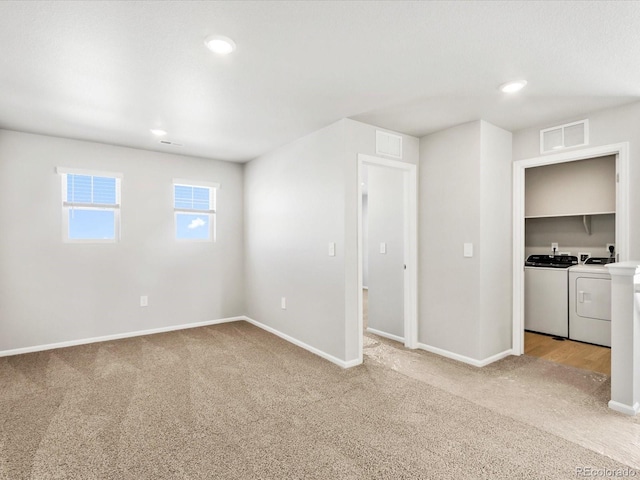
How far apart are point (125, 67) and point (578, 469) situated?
3693 millimetres

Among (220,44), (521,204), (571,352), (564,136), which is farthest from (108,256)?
(571,352)

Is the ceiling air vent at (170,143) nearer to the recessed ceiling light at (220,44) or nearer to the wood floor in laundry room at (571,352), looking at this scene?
the recessed ceiling light at (220,44)

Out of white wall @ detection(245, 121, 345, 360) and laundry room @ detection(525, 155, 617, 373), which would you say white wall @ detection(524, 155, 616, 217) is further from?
white wall @ detection(245, 121, 345, 360)

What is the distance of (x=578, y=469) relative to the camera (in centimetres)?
189

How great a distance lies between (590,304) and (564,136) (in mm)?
2096

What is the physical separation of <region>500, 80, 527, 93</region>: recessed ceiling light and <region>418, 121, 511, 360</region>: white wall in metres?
0.72

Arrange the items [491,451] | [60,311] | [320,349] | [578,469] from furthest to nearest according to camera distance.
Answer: [60,311] < [320,349] < [491,451] < [578,469]

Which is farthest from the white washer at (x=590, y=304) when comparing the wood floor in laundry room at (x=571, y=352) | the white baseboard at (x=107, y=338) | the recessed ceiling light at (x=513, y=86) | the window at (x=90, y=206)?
the window at (x=90, y=206)

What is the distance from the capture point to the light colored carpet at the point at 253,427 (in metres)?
1.91

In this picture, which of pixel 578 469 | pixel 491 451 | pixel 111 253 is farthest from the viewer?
pixel 111 253

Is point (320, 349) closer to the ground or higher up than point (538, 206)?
closer to the ground

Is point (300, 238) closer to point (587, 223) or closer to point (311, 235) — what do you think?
point (311, 235)

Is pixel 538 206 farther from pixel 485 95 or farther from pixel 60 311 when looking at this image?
pixel 60 311

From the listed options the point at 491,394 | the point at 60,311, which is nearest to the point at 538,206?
the point at 491,394
